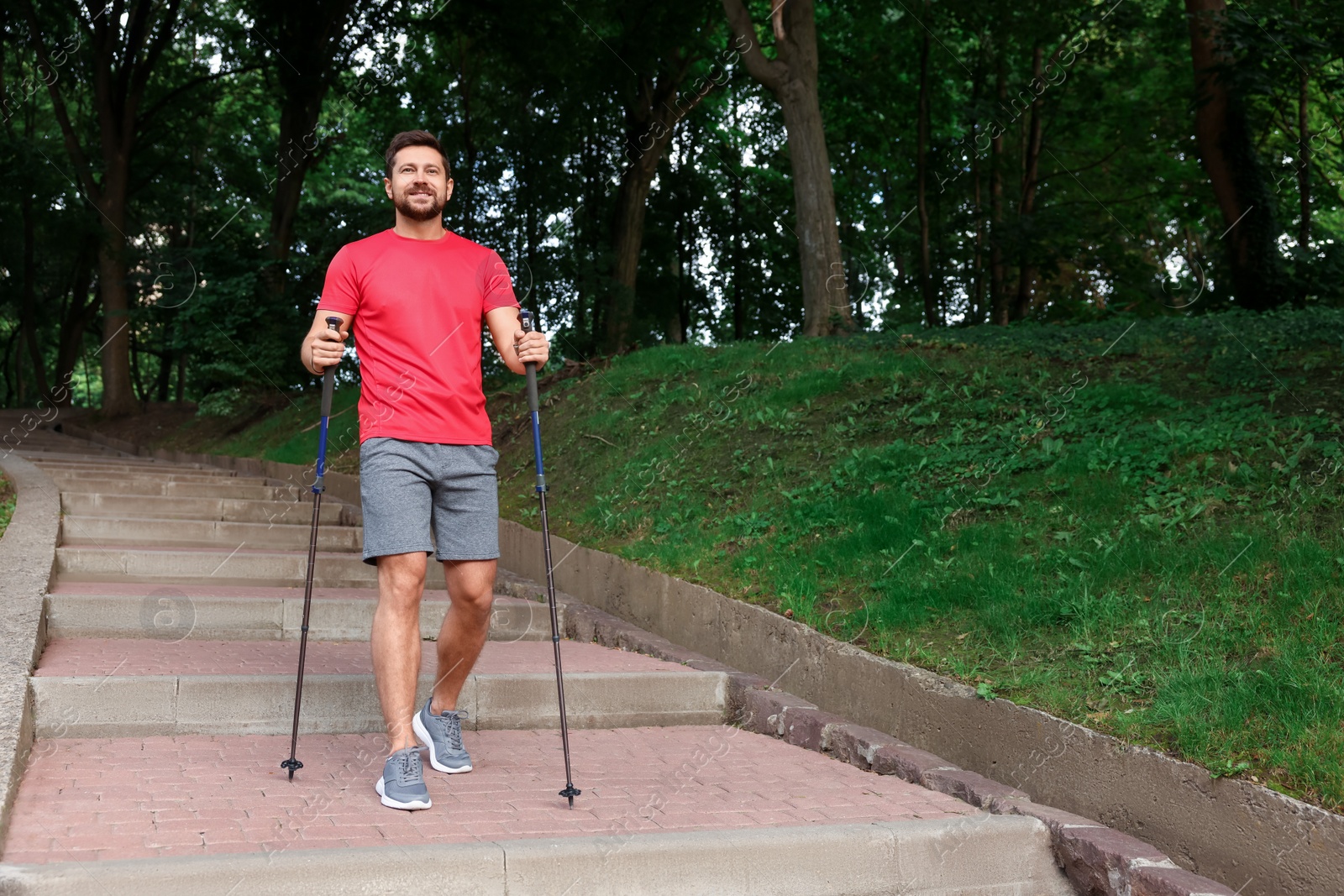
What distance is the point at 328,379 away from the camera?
3.94 metres

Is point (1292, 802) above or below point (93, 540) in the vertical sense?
below

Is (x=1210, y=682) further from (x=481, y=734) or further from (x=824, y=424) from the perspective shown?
(x=824, y=424)

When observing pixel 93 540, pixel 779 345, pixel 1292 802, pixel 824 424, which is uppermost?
pixel 779 345

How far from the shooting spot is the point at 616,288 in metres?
17.1

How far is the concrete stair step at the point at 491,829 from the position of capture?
2.81m

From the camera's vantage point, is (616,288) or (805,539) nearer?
(805,539)

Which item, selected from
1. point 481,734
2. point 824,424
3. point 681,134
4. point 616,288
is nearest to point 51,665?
point 481,734

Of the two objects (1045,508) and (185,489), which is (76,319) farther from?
(1045,508)

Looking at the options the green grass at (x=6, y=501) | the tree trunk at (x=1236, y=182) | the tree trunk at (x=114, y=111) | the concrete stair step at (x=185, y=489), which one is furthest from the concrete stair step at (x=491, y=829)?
the tree trunk at (x=114, y=111)

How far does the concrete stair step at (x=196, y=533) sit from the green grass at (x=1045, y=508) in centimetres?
135

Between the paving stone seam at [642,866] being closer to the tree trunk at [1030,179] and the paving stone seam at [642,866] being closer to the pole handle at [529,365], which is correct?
the pole handle at [529,365]

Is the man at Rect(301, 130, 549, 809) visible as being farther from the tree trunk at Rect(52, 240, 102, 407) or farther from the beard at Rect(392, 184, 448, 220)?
the tree trunk at Rect(52, 240, 102, 407)

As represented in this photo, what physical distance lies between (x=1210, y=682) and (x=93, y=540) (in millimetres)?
6718

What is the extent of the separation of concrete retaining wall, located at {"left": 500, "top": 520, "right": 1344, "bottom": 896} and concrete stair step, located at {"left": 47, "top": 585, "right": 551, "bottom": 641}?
115 centimetres
